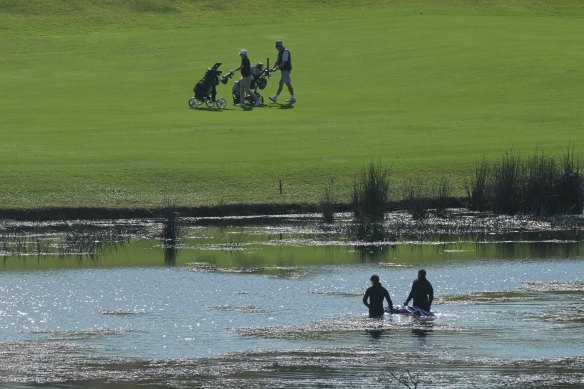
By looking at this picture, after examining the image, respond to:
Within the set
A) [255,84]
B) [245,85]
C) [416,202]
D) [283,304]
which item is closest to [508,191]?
[416,202]

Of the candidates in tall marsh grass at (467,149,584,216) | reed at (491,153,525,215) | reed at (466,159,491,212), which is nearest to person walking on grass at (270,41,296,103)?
reed at (466,159,491,212)

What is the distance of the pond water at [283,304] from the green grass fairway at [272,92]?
4860 millimetres

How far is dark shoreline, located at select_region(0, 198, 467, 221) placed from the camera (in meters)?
40.0

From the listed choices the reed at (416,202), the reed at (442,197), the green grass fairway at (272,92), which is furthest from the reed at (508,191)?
the green grass fairway at (272,92)

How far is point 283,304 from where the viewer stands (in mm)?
28484

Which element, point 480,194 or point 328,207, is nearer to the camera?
point 328,207

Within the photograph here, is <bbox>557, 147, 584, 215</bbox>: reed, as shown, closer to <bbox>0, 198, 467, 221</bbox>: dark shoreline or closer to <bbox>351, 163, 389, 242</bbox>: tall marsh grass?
<bbox>0, 198, 467, 221</bbox>: dark shoreline

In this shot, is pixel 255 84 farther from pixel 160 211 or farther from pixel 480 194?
pixel 480 194

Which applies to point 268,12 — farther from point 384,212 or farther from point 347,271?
point 347,271

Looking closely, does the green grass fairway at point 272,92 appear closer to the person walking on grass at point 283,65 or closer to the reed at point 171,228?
the person walking on grass at point 283,65

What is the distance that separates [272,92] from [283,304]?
38.2 m

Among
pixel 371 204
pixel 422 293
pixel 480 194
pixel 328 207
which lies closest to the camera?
pixel 422 293

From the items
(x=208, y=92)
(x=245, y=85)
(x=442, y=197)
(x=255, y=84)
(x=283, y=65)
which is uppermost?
(x=283, y=65)

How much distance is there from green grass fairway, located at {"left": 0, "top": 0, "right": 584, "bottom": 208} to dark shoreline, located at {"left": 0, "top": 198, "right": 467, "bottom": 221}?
1.61 feet
